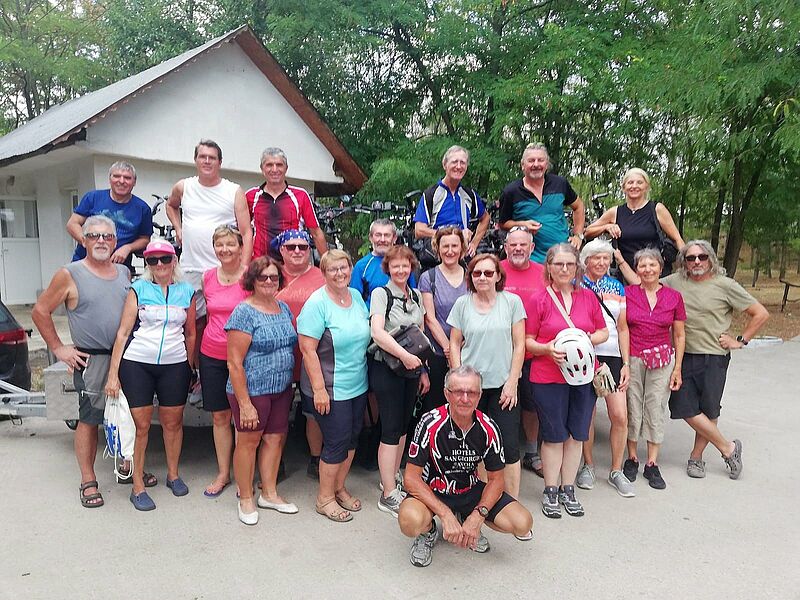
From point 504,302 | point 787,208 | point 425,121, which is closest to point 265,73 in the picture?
point 425,121

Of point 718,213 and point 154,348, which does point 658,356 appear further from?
point 718,213

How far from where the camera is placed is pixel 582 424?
382cm

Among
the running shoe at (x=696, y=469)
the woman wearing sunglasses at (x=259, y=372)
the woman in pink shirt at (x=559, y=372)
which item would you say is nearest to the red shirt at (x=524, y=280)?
the woman in pink shirt at (x=559, y=372)

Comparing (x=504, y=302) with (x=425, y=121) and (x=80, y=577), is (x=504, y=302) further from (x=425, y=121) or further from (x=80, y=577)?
(x=425, y=121)

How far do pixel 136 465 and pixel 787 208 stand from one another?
15.7 m

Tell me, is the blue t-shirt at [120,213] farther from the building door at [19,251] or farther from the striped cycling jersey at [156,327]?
the building door at [19,251]

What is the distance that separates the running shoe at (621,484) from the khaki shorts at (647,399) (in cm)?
33

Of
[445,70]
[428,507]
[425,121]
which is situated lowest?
[428,507]

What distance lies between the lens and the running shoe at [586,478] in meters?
4.28

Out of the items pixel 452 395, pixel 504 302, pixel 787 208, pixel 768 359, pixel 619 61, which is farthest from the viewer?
pixel 787 208

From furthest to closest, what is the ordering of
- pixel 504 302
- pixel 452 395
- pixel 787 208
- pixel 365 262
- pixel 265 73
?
pixel 787 208 → pixel 265 73 → pixel 365 262 → pixel 504 302 → pixel 452 395

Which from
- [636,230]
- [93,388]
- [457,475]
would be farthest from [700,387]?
[93,388]

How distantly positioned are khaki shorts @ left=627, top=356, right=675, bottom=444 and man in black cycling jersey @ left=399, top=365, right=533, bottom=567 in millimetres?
1644

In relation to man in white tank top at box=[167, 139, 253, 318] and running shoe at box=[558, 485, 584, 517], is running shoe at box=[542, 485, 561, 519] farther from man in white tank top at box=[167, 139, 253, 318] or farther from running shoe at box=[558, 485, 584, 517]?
man in white tank top at box=[167, 139, 253, 318]
